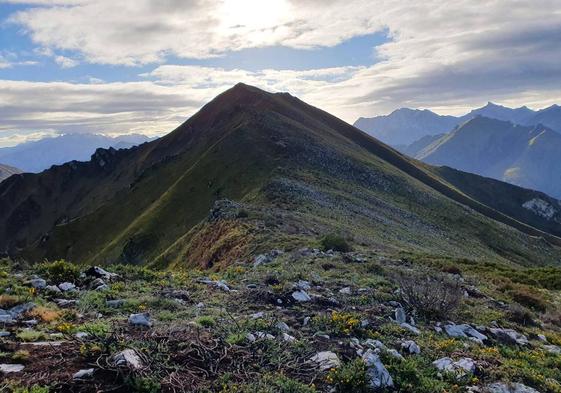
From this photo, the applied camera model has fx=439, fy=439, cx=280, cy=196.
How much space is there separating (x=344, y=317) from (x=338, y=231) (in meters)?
23.7

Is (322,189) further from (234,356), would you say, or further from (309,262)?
(234,356)

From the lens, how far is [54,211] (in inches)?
5453

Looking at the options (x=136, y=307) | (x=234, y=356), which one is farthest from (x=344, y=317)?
(x=136, y=307)

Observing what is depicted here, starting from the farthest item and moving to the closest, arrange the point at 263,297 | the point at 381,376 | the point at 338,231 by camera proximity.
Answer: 1. the point at 338,231
2. the point at 263,297
3. the point at 381,376

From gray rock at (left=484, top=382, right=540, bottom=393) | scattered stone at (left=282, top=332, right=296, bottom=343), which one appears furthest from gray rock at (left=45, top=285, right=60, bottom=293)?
gray rock at (left=484, top=382, right=540, bottom=393)

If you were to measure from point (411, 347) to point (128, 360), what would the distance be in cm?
645

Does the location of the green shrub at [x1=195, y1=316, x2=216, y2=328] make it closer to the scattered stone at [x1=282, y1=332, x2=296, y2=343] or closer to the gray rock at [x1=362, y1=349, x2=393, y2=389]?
the scattered stone at [x1=282, y1=332, x2=296, y2=343]

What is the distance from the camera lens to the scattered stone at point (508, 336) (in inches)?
511

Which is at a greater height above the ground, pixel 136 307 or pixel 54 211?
pixel 136 307

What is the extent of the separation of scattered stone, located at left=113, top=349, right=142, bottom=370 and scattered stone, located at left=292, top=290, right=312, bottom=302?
6.23m

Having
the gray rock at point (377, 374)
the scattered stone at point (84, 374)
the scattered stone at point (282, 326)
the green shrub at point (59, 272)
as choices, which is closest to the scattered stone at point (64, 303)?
the green shrub at point (59, 272)

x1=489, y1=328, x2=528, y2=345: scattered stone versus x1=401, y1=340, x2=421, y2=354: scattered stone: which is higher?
x1=401, y1=340, x2=421, y2=354: scattered stone

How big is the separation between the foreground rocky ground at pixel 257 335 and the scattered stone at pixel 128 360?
2cm

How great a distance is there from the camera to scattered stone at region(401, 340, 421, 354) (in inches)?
411
